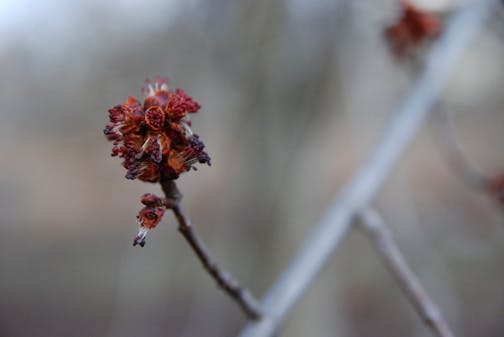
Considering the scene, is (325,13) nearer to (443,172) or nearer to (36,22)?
(36,22)

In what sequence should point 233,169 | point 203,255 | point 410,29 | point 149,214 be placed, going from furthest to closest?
1. point 233,169
2. point 410,29
3. point 203,255
4. point 149,214

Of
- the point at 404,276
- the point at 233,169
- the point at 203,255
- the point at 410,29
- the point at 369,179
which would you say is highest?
the point at 233,169

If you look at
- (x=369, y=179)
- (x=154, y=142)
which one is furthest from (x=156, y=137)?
(x=369, y=179)

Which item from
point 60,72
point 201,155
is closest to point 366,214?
point 201,155

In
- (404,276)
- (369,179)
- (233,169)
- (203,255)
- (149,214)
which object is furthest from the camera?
(233,169)

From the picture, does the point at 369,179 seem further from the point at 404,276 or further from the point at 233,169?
the point at 233,169

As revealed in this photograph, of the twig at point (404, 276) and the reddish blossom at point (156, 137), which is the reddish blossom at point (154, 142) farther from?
the twig at point (404, 276)

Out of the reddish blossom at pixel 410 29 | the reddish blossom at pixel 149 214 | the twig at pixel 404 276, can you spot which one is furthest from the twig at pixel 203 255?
the reddish blossom at pixel 410 29

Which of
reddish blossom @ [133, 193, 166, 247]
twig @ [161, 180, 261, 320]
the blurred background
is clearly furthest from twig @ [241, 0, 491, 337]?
the blurred background
